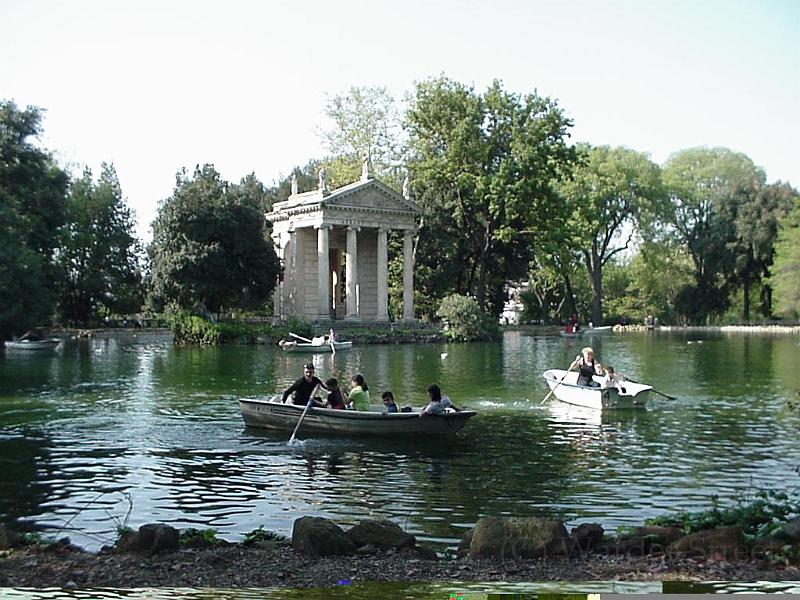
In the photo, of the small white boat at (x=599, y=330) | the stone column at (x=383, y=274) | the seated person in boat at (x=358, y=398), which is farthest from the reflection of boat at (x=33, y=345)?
the seated person in boat at (x=358, y=398)

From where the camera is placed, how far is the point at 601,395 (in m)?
17.2

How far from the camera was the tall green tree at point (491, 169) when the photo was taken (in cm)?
3272

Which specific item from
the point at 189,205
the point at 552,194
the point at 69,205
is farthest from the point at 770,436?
the point at 189,205

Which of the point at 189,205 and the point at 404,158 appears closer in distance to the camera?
the point at 404,158

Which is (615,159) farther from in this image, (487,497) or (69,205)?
(69,205)

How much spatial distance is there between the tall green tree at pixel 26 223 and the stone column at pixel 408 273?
1581 cm

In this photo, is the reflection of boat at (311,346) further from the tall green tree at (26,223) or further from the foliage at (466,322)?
the tall green tree at (26,223)

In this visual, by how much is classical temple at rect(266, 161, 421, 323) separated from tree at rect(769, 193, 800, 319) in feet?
68.7

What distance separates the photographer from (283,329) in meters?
35.8

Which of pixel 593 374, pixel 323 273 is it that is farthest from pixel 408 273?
pixel 593 374

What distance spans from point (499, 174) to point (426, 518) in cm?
2486

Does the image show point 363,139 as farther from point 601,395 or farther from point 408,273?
point 601,395

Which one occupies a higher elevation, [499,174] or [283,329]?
[499,174]

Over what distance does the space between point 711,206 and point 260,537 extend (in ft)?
36.7
